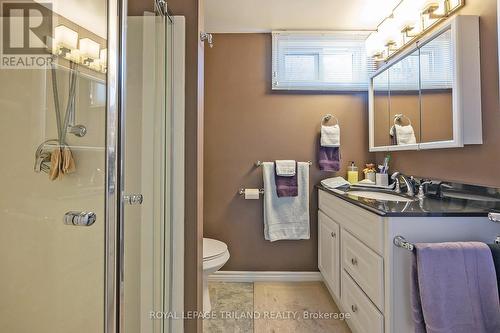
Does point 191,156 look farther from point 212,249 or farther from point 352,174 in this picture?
point 352,174

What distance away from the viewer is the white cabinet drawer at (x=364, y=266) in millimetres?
1152

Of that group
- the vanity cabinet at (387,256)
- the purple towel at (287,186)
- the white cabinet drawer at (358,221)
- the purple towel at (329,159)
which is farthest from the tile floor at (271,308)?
the purple towel at (329,159)

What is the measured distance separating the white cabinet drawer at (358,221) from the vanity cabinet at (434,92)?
60 cm

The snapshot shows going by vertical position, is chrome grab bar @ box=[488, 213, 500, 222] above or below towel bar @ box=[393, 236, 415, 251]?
above

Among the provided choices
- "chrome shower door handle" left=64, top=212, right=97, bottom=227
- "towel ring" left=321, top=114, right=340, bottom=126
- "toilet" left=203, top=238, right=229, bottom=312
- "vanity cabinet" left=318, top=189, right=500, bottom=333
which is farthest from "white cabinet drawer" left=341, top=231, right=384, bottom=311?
"chrome shower door handle" left=64, top=212, right=97, bottom=227

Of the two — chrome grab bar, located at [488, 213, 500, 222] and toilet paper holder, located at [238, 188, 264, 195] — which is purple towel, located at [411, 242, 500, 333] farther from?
toilet paper holder, located at [238, 188, 264, 195]

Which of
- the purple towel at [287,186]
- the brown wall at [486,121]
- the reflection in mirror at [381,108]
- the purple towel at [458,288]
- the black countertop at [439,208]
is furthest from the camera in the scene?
the purple towel at [287,186]

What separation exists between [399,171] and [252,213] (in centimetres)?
125

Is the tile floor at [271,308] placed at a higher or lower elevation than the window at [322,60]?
lower

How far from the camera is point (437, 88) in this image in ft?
4.83

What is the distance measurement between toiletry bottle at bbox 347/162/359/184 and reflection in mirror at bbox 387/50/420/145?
41 cm

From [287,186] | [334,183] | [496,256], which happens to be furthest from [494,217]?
[287,186]

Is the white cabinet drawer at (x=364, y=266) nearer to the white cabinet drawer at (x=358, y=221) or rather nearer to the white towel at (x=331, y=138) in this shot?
the white cabinet drawer at (x=358, y=221)

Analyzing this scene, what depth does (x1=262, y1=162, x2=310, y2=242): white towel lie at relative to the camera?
2.19 meters
